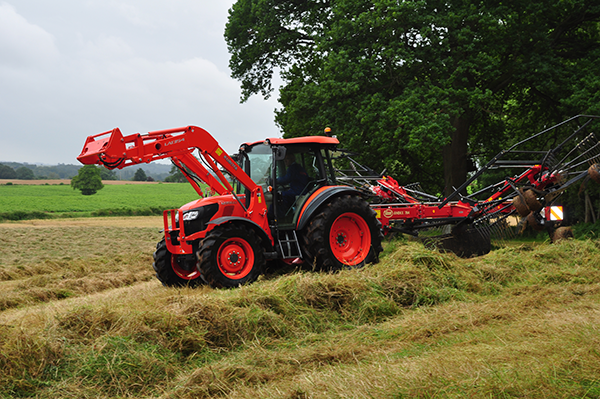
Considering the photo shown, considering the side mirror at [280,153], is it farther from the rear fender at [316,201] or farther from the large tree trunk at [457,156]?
the large tree trunk at [457,156]

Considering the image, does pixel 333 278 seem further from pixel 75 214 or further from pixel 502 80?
pixel 75 214

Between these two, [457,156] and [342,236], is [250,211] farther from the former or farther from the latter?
[457,156]

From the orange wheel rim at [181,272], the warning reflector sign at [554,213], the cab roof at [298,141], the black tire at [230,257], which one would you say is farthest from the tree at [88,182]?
the warning reflector sign at [554,213]

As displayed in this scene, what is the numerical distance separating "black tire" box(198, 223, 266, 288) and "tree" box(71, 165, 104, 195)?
127 ft

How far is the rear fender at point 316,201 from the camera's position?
744 cm

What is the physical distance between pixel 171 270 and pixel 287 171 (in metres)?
2.35

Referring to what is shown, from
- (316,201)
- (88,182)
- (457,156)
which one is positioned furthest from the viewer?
(88,182)

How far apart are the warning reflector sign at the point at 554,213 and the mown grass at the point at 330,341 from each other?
3.67 m

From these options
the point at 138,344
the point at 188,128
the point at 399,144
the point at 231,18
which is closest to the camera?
the point at 138,344

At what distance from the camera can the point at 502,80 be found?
49.7ft

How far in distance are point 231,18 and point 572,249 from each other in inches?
532

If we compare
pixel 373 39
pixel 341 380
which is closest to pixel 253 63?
pixel 373 39

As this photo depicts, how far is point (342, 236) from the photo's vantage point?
787 centimetres

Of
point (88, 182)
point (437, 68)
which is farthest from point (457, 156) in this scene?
point (88, 182)
